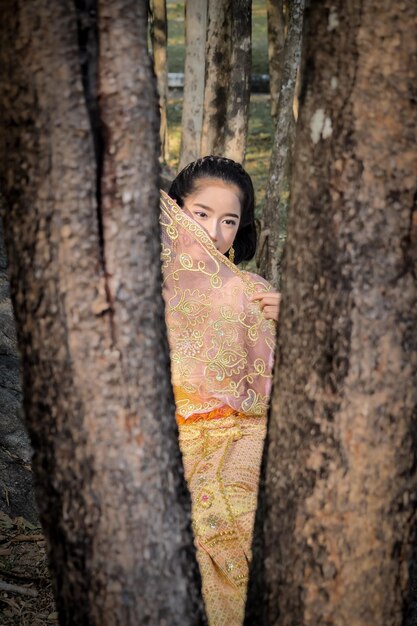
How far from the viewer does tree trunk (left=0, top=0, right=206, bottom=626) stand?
1.58 metres

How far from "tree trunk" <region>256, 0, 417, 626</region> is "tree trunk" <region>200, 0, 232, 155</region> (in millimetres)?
6390

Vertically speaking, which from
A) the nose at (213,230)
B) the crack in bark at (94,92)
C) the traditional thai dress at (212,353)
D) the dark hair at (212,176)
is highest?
the crack in bark at (94,92)

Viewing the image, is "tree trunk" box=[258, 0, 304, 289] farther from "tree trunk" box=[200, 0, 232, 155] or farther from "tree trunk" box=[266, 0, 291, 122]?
"tree trunk" box=[266, 0, 291, 122]

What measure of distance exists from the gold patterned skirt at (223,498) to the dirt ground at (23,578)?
107 centimetres

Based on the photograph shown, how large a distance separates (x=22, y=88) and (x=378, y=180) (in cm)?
77

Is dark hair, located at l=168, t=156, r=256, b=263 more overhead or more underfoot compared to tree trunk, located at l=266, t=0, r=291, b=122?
more underfoot

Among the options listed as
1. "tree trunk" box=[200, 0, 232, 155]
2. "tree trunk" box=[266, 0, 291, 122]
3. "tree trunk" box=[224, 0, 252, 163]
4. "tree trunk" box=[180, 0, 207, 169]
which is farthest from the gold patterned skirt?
"tree trunk" box=[266, 0, 291, 122]

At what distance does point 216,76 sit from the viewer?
7930mm

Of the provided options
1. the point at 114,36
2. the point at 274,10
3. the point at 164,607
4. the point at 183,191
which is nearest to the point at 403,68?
the point at 114,36

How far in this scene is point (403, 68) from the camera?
160cm

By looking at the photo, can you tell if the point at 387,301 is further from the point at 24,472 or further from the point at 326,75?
the point at 24,472

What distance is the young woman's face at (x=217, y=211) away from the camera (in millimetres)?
3639

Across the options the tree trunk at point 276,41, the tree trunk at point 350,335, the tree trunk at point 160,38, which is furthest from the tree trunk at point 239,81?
the tree trunk at point 350,335

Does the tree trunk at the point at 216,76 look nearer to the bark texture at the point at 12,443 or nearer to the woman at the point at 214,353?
the bark texture at the point at 12,443
